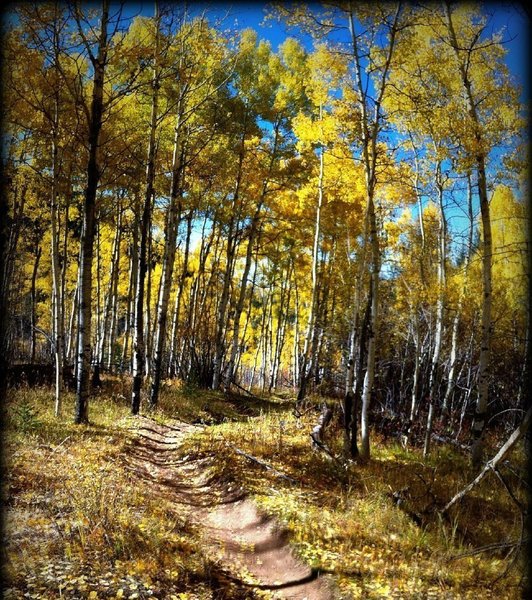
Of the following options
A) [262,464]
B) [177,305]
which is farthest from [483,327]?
[177,305]

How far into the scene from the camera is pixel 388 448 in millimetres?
9367

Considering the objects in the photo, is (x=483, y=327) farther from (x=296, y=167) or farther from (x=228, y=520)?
(x=296, y=167)

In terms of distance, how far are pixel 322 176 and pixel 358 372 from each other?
8.39 metres

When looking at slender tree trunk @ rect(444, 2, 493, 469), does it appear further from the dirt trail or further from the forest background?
the dirt trail

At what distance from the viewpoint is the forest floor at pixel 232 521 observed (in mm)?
3838

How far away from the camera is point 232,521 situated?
5578 millimetres

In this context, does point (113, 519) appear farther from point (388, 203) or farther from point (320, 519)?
point (388, 203)

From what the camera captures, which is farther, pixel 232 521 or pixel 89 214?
pixel 89 214

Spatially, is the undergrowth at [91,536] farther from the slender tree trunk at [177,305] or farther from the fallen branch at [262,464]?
the slender tree trunk at [177,305]

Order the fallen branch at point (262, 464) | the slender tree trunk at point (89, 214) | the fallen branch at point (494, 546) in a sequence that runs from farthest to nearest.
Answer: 1. the slender tree trunk at point (89, 214)
2. the fallen branch at point (262, 464)
3. the fallen branch at point (494, 546)

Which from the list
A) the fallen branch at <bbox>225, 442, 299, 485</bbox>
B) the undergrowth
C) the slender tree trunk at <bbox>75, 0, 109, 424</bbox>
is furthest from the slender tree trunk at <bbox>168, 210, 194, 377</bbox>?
the undergrowth

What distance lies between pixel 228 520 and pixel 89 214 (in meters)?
5.59

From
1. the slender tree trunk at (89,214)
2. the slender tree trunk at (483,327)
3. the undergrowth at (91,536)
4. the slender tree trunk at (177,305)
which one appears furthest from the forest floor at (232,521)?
the slender tree trunk at (177,305)

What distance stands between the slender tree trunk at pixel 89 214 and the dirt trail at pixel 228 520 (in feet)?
4.38
